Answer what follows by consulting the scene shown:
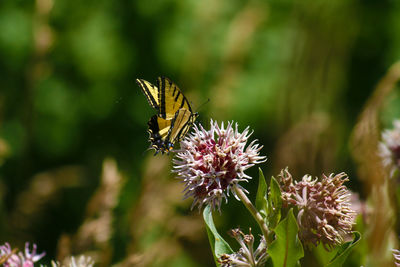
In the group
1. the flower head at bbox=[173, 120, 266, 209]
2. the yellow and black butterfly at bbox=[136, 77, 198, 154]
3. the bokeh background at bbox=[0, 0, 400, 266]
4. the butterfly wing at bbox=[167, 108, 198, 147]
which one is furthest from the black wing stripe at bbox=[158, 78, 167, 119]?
the bokeh background at bbox=[0, 0, 400, 266]

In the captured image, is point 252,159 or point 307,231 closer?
point 307,231

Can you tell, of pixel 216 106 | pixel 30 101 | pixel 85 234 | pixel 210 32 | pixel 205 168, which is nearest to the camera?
pixel 205 168

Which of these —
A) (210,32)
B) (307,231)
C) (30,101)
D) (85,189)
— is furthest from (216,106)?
(307,231)

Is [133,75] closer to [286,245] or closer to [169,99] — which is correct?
[169,99]

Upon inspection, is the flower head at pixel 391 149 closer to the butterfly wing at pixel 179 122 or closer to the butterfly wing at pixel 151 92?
the butterfly wing at pixel 179 122

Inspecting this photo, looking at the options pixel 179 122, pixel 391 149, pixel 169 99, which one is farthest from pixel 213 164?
pixel 391 149

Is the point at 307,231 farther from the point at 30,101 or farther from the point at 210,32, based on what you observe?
the point at 210,32

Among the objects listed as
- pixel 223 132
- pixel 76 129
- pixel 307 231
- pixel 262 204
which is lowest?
pixel 307 231
